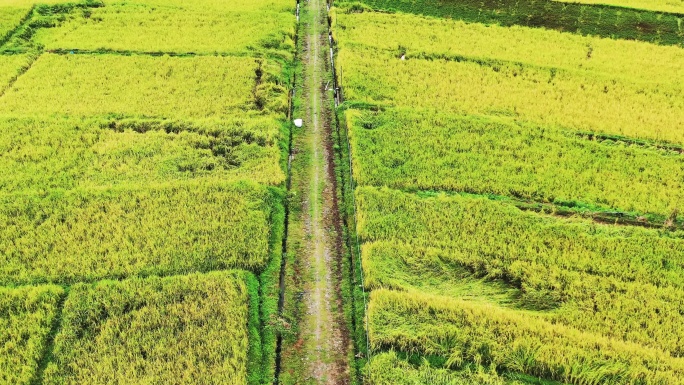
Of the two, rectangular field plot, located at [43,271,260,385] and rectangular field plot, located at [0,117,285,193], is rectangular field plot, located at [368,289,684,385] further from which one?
rectangular field plot, located at [0,117,285,193]

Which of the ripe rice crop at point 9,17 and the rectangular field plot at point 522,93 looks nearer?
the rectangular field plot at point 522,93

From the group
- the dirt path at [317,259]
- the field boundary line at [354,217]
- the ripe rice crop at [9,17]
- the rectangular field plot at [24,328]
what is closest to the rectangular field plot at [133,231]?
the rectangular field plot at [24,328]

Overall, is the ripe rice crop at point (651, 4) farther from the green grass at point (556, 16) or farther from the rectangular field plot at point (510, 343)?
the rectangular field plot at point (510, 343)

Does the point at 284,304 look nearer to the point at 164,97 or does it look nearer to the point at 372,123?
the point at 372,123

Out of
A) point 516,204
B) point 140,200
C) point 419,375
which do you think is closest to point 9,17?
point 140,200

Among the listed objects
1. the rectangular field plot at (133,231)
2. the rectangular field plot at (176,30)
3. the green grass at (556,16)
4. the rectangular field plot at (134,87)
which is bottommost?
the rectangular field plot at (133,231)

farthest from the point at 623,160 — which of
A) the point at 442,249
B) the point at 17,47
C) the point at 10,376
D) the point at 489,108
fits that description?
the point at 17,47

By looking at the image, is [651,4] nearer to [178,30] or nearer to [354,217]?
[354,217]
